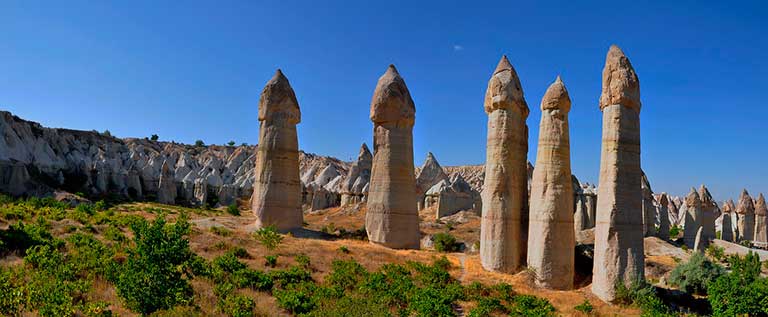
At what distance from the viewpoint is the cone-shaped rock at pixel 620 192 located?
1305cm

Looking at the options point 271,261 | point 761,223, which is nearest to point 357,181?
point 761,223

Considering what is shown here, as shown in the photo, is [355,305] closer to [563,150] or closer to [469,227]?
[563,150]

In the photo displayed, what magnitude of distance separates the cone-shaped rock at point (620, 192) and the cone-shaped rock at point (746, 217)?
2971 centimetres

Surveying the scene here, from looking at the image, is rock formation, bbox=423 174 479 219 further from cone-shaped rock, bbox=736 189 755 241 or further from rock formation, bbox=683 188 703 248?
cone-shaped rock, bbox=736 189 755 241

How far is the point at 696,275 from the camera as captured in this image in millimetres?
14711

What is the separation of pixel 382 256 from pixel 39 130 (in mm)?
46299

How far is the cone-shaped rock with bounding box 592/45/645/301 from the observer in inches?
514

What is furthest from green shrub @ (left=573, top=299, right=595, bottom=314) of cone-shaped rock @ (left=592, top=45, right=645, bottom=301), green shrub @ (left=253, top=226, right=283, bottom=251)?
Result: green shrub @ (left=253, top=226, right=283, bottom=251)

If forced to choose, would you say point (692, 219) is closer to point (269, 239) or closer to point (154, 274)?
point (269, 239)

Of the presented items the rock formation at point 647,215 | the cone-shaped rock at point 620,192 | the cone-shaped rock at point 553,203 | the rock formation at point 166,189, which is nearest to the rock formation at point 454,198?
the rock formation at point 647,215

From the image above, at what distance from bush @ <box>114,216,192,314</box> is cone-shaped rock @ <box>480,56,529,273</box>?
8.86 meters

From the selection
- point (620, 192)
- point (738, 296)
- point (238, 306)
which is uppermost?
point (620, 192)

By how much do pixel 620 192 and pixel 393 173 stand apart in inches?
341

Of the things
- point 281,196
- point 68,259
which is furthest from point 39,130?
point 68,259
